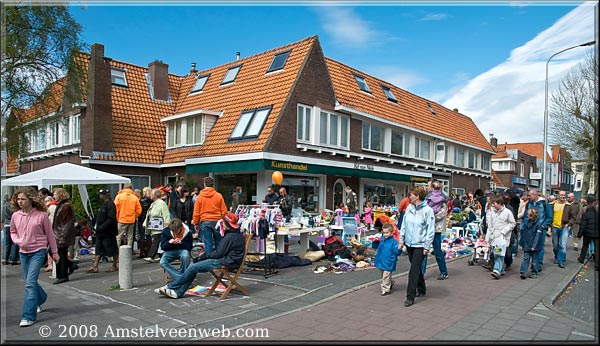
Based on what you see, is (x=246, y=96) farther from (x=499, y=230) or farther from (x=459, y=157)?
(x=459, y=157)

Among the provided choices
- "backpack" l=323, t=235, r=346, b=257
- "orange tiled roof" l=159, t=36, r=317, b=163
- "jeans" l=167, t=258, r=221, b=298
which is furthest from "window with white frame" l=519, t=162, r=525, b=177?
"jeans" l=167, t=258, r=221, b=298

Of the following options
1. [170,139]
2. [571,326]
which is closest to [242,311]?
[571,326]

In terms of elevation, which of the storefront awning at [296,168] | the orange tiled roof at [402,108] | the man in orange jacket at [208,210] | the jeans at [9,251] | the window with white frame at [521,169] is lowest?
the jeans at [9,251]

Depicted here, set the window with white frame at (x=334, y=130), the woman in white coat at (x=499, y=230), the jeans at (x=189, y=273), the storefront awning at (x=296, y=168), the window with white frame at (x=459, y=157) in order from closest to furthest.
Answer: the jeans at (x=189, y=273) < the woman in white coat at (x=499, y=230) < the storefront awning at (x=296, y=168) < the window with white frame at (x=334, y=130) < the window with white frame at (x=459, y=157)

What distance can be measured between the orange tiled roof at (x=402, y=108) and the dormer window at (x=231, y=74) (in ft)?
15.0

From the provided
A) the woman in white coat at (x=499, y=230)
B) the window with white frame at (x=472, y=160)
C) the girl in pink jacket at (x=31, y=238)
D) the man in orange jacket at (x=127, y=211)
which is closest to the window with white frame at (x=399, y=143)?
the window with white frame at (x=472, y=160)

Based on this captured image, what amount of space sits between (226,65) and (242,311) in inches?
733

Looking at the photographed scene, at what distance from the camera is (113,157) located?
18953 mm

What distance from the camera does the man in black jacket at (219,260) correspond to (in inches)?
283

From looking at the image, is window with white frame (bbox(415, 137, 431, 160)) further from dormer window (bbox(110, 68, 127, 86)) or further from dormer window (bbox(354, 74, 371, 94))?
dormer window (bbox(110, 68, 127, 86))

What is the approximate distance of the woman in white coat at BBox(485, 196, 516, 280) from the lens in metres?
8.67

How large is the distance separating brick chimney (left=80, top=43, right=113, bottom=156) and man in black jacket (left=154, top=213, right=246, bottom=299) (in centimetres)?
1317

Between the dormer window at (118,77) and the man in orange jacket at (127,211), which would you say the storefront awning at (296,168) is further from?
the dormer window at (118,77)

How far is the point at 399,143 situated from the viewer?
24125 mm
